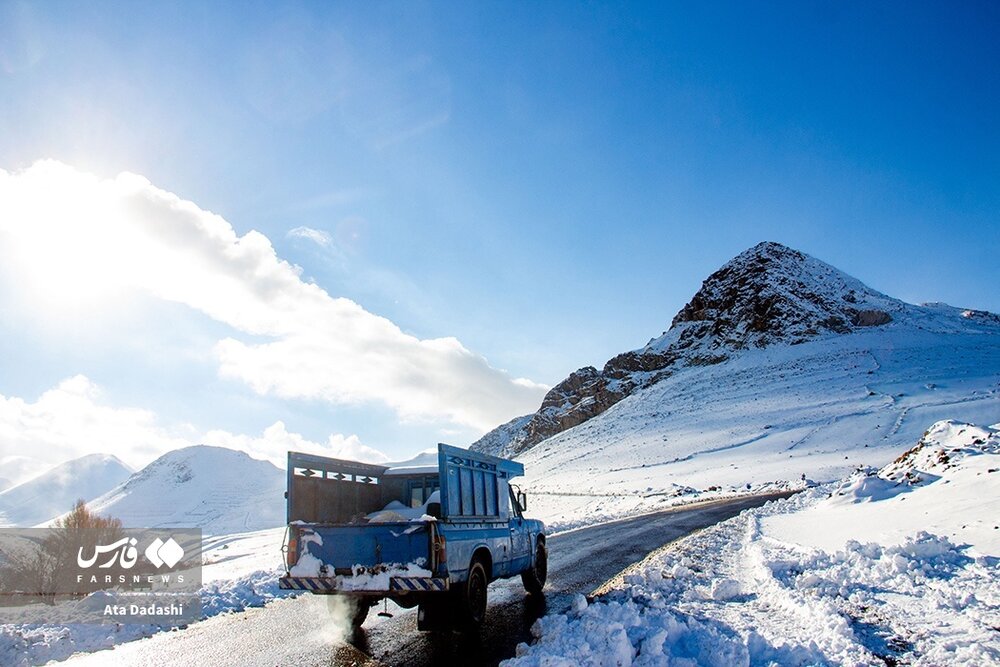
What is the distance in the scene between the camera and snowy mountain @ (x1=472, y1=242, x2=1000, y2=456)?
4269 inches

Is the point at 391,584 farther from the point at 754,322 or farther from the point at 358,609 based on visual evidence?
the point at 754,322

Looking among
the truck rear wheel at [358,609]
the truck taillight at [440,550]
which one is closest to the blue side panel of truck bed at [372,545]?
the truck taillight at [440,550]

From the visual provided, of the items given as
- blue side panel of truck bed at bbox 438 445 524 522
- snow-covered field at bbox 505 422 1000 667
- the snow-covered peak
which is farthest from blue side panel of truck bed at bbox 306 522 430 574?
the snow-covered peak

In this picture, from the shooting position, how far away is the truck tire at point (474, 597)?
8.03 meters

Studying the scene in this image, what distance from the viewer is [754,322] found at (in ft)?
396

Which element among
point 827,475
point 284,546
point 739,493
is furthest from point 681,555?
point 827,475

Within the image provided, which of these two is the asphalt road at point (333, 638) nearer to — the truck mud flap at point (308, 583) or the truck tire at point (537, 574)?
the truck tire at point (537, 574)

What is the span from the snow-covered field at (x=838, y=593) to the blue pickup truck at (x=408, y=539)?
1355mm

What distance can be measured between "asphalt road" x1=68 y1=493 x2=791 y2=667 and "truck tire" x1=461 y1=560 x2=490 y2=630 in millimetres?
188

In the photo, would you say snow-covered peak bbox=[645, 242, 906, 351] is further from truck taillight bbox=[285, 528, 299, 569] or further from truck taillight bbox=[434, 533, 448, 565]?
truck taillight bbox=[285, 528, 299, 569]

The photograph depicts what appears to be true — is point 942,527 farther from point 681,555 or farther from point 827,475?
point 827,475

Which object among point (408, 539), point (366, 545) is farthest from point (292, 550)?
point (408, 539)

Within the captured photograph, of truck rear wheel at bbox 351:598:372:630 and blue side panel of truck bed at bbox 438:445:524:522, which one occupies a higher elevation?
blue side panel of truck bed at bbox 438:445:524:522

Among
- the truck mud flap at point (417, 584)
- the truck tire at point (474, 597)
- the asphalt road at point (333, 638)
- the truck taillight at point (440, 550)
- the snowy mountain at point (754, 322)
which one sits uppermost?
the snowy mountain at point (754, 322)
